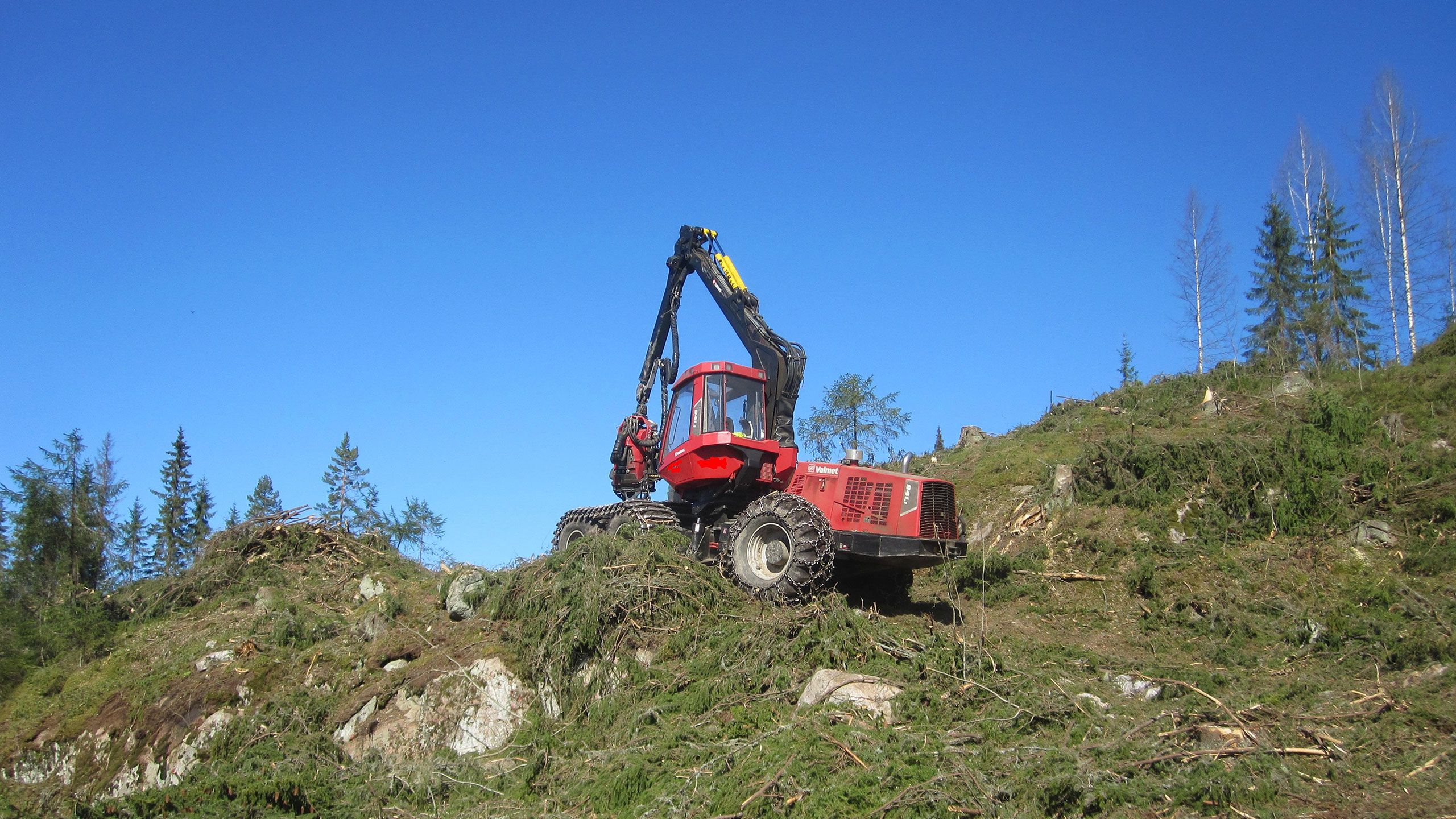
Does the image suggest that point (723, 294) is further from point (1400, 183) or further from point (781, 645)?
point (1400, 183)

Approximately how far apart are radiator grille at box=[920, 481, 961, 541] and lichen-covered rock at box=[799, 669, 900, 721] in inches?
107

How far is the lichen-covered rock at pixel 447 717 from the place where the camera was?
9.95 m

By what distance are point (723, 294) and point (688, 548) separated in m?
4.18

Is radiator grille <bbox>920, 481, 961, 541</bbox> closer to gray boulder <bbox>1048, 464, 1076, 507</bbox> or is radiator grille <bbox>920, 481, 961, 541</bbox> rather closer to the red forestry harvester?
the red forestry harvester

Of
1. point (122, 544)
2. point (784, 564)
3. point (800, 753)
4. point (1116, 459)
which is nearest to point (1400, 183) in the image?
point (1116, 459)

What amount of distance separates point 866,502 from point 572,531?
5049mm

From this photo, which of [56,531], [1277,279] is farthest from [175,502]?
[1277,279]

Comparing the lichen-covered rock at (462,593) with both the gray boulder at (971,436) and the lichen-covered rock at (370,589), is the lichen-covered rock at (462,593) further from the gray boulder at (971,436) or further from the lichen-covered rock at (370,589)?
the gray boulder at (971,436)

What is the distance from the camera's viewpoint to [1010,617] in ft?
40.0

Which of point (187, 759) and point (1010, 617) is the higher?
point (1010, 617)

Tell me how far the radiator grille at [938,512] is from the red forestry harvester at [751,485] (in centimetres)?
2

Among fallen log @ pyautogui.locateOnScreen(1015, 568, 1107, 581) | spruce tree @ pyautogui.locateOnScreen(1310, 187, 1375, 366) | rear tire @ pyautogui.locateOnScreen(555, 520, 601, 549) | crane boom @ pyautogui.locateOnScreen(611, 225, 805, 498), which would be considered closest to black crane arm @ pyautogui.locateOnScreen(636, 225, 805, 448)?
crane boom @ pyautogui.locateOnScreen(611, 225, 805, 498)

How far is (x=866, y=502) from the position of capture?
1087cm

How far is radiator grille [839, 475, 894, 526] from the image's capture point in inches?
423
